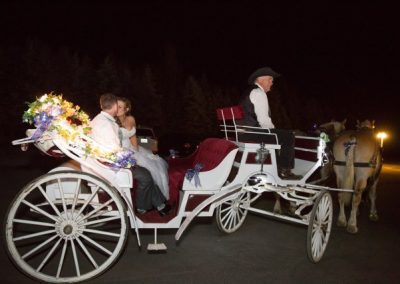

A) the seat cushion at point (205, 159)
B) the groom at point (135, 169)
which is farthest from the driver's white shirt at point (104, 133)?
the seat cushion at point (205, 159)

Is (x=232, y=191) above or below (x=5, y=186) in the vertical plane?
above

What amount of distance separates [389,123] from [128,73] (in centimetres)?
4255

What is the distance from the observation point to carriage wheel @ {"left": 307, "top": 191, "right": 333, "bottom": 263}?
5.16m

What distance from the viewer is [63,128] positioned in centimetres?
455

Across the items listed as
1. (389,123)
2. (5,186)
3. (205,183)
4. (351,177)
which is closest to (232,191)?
(205,183)

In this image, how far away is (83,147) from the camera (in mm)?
4695

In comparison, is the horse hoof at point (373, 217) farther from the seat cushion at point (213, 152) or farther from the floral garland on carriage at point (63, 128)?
the floral garland on carriage at point (63, 128)

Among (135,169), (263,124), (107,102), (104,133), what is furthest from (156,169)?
(263,124)

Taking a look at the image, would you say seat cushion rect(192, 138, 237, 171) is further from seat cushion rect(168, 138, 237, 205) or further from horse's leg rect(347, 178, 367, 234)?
horse's leg rect(347, 178, 367, 234)

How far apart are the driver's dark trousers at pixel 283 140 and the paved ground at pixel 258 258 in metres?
1.32

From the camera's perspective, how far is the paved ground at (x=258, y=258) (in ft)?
16.0

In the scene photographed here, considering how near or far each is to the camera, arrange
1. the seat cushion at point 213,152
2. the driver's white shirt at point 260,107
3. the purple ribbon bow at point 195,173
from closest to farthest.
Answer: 1. the purple ribbon bow at point 195,173
2. the seat cushion at point 213,152
3. the driver's white shirt at point 260,107

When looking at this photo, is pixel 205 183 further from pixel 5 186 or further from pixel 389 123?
pixel 389 123

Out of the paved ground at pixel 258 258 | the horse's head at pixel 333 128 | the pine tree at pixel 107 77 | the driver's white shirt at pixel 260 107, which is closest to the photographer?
the paved ground at pixel 258 258
